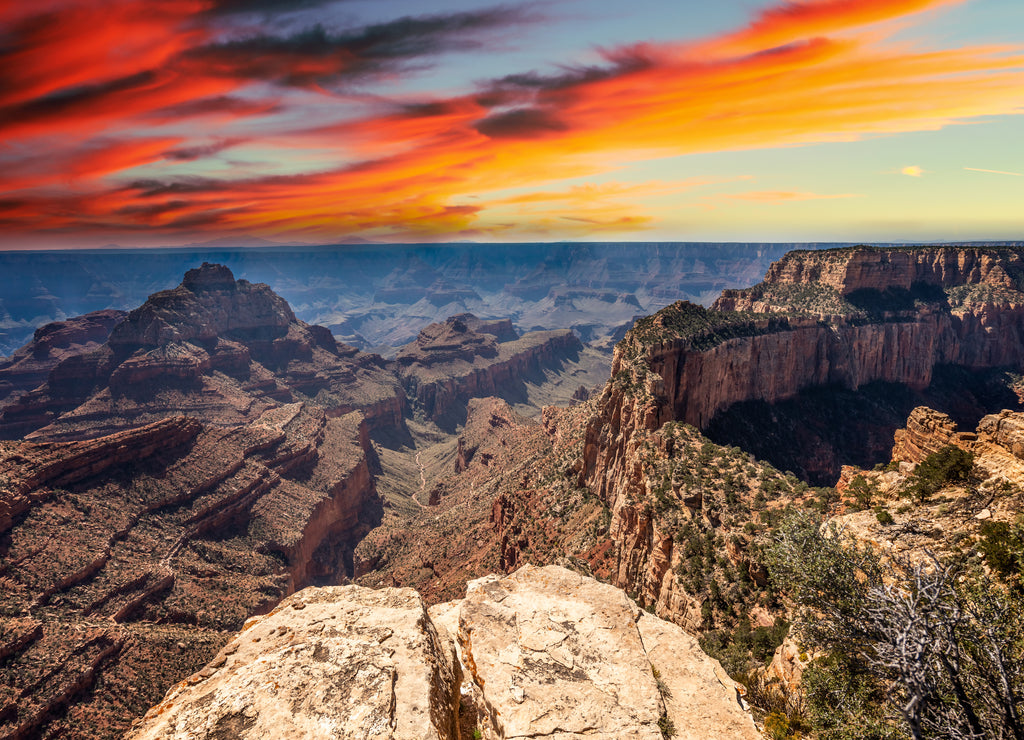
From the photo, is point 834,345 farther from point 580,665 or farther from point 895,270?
point 580,665

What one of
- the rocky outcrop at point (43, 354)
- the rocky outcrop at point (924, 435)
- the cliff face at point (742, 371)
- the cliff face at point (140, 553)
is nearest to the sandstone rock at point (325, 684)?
the cliff face at point (742, 371)

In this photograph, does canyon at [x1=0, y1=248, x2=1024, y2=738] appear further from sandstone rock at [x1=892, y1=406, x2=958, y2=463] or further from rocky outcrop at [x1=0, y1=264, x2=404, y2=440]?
rocky outcrop at [x1=0, y1=264, x2=404, y2=440]

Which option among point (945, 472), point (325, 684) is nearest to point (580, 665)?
point (325, 684)

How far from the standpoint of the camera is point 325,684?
9.58 meters

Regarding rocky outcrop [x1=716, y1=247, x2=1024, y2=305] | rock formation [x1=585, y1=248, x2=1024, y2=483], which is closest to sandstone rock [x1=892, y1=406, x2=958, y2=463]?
rock formation [x1=585, y1=248, x2=1024, y2=483]

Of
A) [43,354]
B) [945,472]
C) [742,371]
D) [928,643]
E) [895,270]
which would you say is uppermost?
[895,270]

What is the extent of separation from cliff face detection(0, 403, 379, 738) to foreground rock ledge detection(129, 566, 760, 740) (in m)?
41.3

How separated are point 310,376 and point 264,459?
86.7m

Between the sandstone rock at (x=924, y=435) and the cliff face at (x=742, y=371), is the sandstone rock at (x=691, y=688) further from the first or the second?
the sandstone rock at (x=924, y=435)

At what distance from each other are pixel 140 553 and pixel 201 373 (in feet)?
331

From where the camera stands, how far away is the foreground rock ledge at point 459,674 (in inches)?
356

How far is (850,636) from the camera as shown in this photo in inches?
488

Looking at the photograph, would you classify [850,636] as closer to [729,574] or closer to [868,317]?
[729,574]

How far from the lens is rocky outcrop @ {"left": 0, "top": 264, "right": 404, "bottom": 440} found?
432ft
